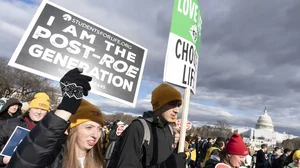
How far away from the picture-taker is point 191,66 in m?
3.42

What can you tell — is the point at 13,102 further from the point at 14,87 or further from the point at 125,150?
the point at 14,87

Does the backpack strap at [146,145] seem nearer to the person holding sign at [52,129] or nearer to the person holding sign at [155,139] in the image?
the person holding sign at [155,139]

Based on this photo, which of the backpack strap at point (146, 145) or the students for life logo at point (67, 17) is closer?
the backpack strap at point (146, 145)

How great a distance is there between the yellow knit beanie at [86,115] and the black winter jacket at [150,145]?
307 mm

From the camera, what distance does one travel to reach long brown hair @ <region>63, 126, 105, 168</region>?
7.41 ft

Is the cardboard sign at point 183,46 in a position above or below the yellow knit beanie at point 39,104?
above

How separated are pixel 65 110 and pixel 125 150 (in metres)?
1.25

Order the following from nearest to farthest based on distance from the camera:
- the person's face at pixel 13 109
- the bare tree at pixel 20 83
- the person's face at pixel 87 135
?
the person's face at pixel 87 135 → the person's face at pixel 13 109 → the bare tree at pixel 20 83

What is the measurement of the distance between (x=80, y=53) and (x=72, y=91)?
5.44ft

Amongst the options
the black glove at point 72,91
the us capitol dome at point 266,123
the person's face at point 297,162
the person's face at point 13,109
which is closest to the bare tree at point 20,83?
the person's face at point 13,109

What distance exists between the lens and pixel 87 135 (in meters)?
2.44

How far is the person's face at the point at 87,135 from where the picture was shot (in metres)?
2.41

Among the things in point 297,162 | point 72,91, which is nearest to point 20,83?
point 297,162

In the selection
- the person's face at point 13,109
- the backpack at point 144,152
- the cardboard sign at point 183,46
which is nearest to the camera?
the backpack at point 144,152
